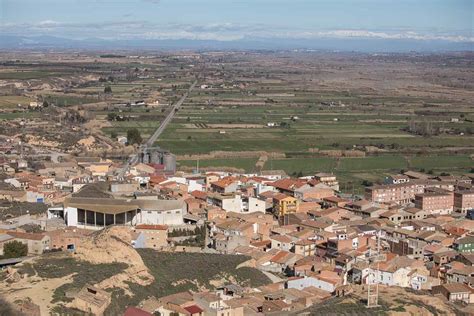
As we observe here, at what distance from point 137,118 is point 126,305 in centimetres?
3621

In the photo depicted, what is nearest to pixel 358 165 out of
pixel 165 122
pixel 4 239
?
pixel 165 122

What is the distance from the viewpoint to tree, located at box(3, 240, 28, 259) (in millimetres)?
18531

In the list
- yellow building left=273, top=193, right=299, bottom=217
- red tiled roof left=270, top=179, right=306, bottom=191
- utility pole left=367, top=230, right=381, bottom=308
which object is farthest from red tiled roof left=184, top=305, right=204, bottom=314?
red tiled roof left=270, top=179, right=306, bottom=191

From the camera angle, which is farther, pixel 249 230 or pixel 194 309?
pixel 249 230

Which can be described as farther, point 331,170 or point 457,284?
point 331,170

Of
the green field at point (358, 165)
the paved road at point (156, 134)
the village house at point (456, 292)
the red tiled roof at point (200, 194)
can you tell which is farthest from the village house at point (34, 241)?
the green field at point (358, 165)

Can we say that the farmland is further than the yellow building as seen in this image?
Yes

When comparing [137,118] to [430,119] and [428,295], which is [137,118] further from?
[428,295]

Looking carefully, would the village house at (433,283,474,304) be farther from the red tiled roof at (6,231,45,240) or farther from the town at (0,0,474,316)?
the red tiled roof at (6,231,45,240)

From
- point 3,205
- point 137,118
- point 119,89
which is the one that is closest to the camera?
point 3,205

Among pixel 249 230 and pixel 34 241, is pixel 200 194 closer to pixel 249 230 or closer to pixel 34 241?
pixel 249 230

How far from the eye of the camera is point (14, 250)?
61.3 ft

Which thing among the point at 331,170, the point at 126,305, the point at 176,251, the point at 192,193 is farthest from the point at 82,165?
the point at 126,305

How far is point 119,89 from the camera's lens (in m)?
69.8
